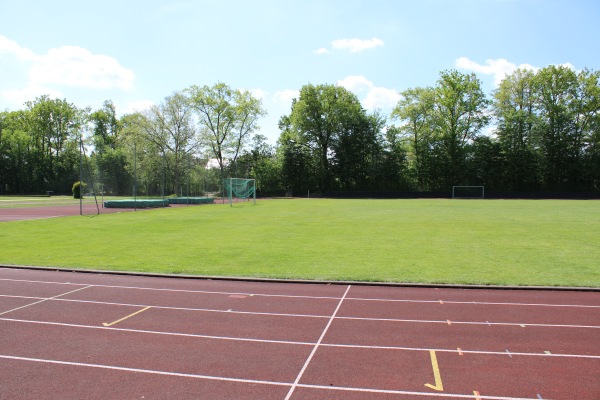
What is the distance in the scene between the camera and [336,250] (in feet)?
46.6

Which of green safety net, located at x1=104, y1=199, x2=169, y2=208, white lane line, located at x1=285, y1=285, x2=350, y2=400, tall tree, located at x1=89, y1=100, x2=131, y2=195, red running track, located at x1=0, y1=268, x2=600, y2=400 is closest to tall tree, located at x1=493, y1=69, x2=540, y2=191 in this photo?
green safety net, located at x1=104, y1=199, x2=169, y2=208

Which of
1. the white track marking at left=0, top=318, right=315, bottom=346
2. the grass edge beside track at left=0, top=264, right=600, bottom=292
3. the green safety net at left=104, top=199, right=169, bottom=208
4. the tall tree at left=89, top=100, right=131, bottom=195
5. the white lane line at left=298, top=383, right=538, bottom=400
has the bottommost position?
the white lane line at left=298, top=383, right=538, bottom=400

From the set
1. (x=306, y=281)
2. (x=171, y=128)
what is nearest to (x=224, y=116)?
(x=171, y=128)

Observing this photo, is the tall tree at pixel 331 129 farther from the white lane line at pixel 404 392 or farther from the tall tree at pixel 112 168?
the white lane line at pixel 404 392

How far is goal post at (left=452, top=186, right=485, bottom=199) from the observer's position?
63.0m

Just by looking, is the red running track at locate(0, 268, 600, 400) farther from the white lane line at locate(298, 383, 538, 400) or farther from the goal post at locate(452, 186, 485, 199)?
the goal post at locate(452, 186, 485, 199)

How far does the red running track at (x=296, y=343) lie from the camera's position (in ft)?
16.4

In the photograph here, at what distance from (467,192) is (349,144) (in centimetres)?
2086

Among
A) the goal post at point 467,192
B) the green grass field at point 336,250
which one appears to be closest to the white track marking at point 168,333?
the green grass field at point 336,250

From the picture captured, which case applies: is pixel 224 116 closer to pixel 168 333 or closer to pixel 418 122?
pixel 418 122

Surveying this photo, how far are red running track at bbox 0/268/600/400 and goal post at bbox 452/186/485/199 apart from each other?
57926 mm

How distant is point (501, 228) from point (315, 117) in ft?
175

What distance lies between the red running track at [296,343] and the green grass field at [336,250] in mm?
1470

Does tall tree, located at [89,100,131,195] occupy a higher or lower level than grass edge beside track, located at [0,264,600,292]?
higher
